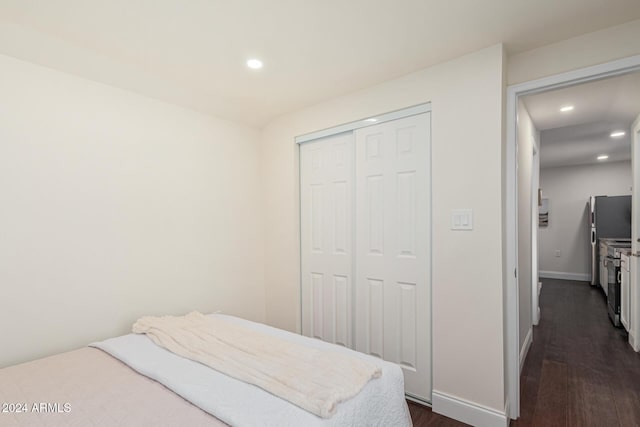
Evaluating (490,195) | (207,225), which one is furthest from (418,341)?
(207,225)

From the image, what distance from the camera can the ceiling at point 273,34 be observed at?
159 centimetres

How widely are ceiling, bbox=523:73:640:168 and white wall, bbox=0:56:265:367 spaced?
2919 millimetres

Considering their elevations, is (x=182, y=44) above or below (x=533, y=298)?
above

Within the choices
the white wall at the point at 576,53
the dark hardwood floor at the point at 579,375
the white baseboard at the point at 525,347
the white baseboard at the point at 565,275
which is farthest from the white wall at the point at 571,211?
the white wall at the point at 576,53

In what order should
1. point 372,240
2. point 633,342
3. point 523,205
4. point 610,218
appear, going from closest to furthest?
point 372,240 < point 523,205 < point 633,342 < point 610,218

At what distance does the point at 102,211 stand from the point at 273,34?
1609mm

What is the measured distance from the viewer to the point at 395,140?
2385mm

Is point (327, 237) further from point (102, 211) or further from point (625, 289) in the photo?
point (625, 289)

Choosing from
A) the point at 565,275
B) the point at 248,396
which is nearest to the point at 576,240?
the point at 565,275

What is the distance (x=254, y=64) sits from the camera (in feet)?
7.13

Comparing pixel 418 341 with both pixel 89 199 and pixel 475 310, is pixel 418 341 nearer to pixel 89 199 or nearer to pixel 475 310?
pixel 475 310

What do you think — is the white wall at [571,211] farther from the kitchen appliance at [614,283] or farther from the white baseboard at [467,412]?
the white baseboard at [467,412]

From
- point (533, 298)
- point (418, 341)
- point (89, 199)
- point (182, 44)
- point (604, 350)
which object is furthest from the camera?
point (533, 298)

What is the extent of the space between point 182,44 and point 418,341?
8.23 ft
